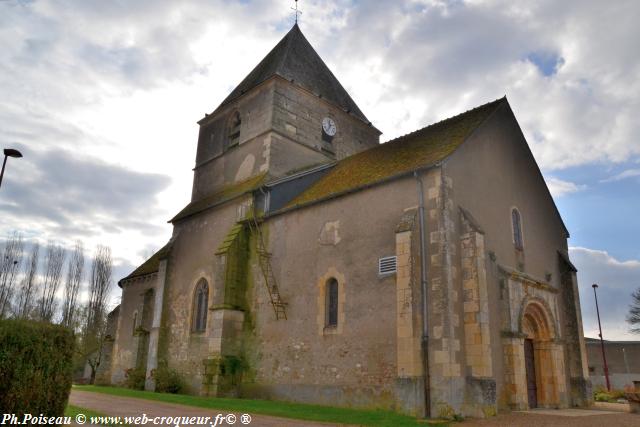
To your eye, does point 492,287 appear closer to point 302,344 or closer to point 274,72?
point 302,344

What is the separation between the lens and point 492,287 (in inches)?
608

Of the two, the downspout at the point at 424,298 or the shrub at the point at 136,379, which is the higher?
the downspout at the point at 424,298

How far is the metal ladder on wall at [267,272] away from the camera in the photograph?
18281mm

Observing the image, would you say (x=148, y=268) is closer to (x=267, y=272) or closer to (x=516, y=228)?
(x=267, y=272)

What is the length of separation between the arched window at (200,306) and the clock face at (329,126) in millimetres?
9891

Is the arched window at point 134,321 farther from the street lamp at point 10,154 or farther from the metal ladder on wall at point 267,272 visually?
the street lamp at point 10,154

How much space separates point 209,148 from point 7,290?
2321 centimetres

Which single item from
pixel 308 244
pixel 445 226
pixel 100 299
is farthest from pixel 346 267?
pixel 100 299

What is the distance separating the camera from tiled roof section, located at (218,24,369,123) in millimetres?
25688

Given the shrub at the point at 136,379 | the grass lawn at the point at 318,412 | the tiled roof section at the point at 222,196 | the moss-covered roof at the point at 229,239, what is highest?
the tiled roof section at the point at 222,196

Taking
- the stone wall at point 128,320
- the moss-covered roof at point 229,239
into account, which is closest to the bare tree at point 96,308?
the stone wall at point 128,320

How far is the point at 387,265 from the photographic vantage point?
15.3 m

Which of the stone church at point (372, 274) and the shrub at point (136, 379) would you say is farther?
the shrub at point (136, 379)

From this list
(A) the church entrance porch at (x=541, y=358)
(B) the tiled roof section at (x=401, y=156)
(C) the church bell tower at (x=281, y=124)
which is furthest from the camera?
(C) the church bell tower at (x=281, y=124)
